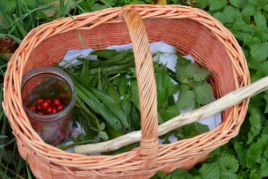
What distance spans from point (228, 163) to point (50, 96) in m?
0.66

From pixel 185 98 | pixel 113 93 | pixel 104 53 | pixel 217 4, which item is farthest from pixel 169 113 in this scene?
pixel 217 4

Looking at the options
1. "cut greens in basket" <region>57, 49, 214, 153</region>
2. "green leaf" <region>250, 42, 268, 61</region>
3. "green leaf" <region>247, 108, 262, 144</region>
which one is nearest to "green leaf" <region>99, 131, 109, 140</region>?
"cut greens in basket" <region>57, 49, 214, 153</region>

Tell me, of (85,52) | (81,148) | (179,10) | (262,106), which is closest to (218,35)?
(179,10)

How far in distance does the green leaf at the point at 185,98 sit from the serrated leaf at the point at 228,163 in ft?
0.76

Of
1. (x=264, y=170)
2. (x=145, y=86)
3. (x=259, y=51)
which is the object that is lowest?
(x=264, y=170)

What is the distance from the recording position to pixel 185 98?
177 centimetres

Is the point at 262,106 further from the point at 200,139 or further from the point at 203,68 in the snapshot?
the point at 200,139

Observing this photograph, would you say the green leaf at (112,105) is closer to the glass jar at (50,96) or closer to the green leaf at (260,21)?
the glass jar at (50,96)

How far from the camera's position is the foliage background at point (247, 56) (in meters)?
1.67

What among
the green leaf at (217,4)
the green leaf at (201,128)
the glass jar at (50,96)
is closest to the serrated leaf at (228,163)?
the green leaf at (201,128)

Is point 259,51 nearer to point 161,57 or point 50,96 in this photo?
point 161,57

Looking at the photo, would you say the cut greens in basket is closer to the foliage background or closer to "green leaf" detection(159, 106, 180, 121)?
"green leaf" detection(159, 106, 180, 121)

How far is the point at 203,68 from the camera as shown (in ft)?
6.01

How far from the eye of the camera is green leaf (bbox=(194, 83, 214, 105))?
177 centimetres
